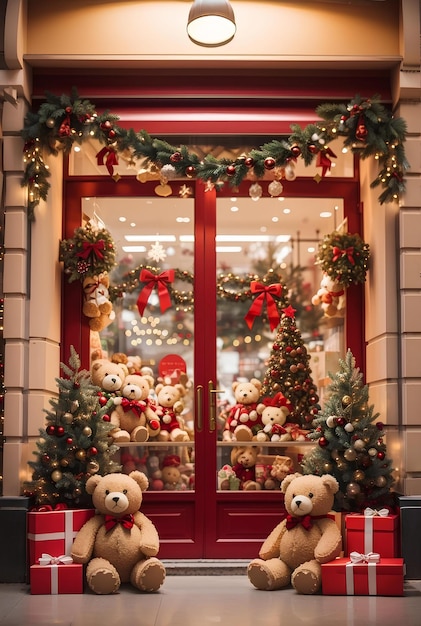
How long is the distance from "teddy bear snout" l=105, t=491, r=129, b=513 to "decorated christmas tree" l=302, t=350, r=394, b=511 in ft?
4.38

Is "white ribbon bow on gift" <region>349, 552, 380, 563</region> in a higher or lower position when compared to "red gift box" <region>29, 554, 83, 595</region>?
higher

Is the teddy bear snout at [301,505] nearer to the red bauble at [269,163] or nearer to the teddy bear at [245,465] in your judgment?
the teddy bear at [245,465]

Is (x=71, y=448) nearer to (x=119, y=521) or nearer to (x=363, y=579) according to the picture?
(x=119, y=521)

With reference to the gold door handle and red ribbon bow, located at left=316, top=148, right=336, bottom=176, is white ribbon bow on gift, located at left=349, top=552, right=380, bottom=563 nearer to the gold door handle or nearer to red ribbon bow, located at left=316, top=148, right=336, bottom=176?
the gold door handle

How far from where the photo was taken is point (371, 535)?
636cm

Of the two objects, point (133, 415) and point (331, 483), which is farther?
point (133, 415)

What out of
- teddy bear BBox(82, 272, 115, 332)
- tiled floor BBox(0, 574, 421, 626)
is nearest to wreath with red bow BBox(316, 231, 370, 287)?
teddy bear BBox(82, 272, 115, 332)

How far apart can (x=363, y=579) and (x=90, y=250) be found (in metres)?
3.14

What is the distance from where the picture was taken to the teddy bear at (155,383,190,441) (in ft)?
23.9

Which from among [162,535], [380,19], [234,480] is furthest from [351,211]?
[162,535]

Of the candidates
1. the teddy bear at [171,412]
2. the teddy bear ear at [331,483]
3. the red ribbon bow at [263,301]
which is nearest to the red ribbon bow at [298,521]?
the teddy bear ear at [331,483]

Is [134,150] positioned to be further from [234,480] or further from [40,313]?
[234,480]

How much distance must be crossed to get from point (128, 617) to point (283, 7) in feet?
14.8

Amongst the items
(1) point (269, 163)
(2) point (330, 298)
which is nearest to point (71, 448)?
(2) point (330, 298)
